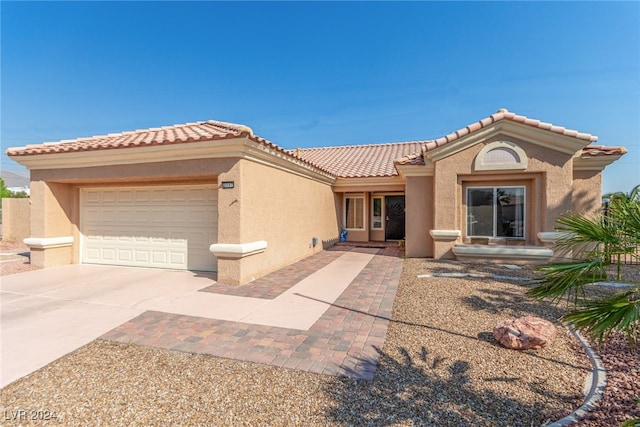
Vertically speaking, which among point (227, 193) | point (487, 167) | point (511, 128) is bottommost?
point (227, 193)

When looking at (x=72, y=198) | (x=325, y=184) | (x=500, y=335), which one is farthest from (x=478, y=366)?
(x=72, y=198)

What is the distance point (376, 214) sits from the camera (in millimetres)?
18766

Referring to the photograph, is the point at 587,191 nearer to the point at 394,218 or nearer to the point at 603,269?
the point at 394,218

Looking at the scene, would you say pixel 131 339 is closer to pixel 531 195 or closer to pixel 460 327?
pixel 460 327

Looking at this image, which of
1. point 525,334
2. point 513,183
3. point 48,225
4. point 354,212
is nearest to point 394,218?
point 354,212

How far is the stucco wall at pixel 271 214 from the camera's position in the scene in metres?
8.21

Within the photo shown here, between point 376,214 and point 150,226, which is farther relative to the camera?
point 376,214

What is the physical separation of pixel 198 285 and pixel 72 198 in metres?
6.95

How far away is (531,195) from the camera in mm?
11336

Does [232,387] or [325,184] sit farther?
[325,184]

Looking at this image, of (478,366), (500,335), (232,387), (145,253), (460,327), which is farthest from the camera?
(145,253)

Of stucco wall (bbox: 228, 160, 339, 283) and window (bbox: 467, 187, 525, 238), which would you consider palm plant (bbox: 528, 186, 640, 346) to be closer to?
stucco wall (bbox: 228, 160, 339, 283)

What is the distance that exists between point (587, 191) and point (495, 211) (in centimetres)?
345

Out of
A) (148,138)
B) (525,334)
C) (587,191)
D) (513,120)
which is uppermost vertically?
(513,120)
